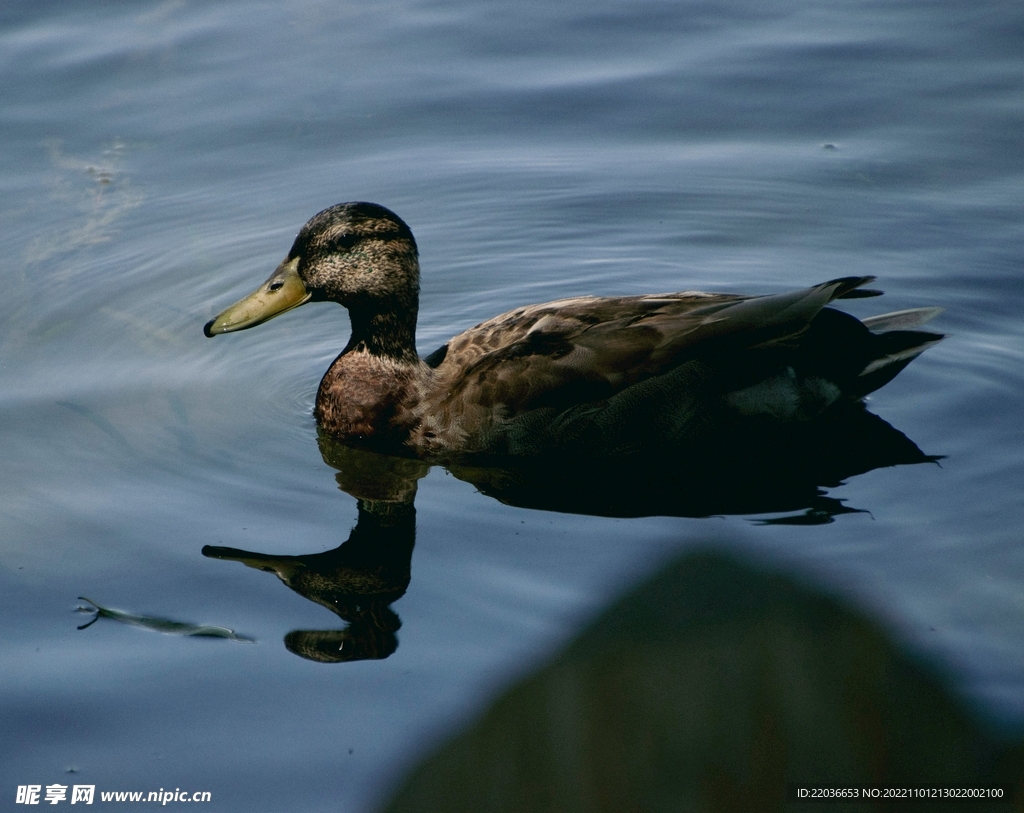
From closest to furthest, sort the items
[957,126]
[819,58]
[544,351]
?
[544,351] → [957,126] → [819,58]

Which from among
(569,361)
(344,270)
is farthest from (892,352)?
(344,270)

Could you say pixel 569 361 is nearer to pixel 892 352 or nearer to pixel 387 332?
pixel 387 332

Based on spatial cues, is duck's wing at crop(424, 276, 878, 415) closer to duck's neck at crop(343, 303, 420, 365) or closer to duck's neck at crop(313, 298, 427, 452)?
duck's neck at crop(313, 298, 427, 452)

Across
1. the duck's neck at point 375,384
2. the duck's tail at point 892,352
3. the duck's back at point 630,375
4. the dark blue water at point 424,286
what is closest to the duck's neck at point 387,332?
the duck's neck at point 375,384

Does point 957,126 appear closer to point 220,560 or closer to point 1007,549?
point 1007,549

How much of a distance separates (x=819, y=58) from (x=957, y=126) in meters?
1.50

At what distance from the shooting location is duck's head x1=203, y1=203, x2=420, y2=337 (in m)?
6.96

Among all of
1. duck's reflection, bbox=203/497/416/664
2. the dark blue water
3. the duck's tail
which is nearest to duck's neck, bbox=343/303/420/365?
the dark blue water

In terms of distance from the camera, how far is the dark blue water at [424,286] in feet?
16.1

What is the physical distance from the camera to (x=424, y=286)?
8703 millimetres

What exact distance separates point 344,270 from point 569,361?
4.32 feet

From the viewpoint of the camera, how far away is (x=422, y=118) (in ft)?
34.3

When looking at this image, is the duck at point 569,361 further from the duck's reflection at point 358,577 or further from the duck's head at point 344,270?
the duck's reflection at point 358,577

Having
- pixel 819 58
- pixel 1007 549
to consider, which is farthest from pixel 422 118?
pixel 1007 549
